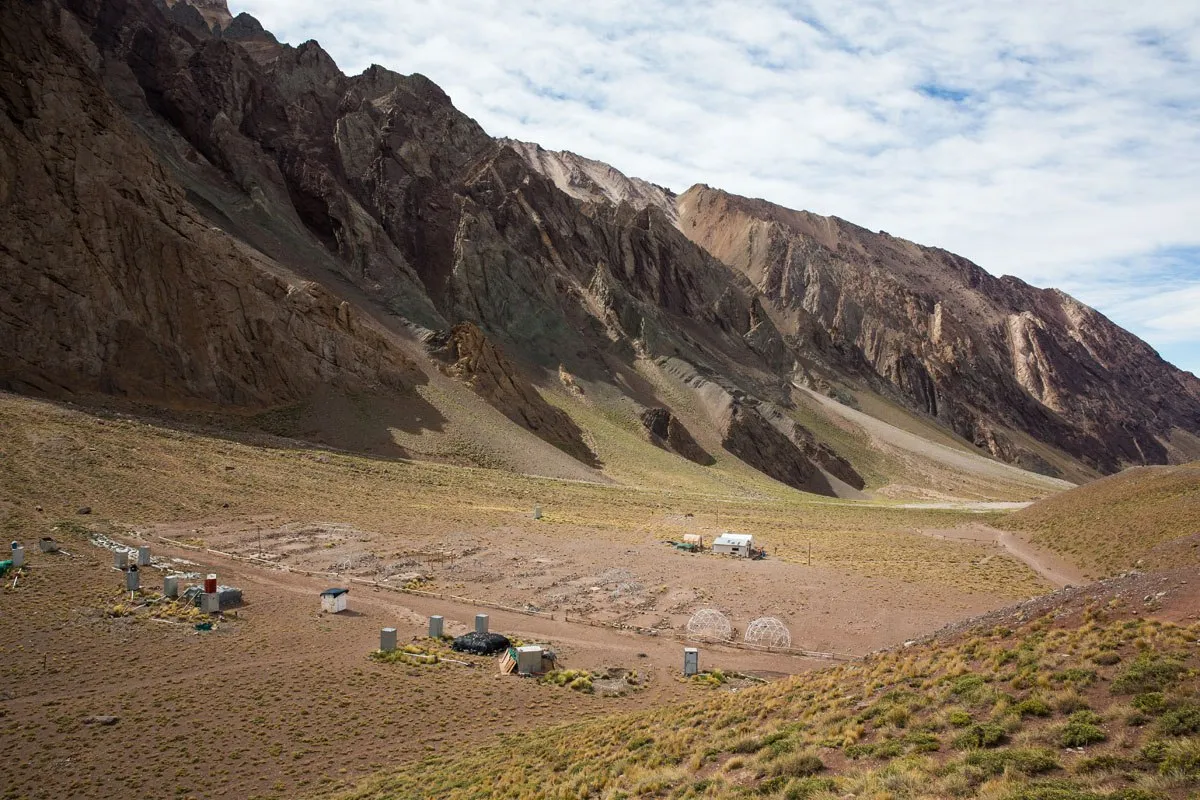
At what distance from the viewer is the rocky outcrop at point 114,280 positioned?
1965 inches

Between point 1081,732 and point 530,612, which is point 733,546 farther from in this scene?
point 1081,732

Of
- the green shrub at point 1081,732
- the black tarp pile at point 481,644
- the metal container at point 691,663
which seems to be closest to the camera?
the green shrub at point 1081,732

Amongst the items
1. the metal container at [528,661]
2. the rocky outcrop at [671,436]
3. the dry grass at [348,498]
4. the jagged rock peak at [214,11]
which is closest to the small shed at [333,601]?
the metal container at [528,661]

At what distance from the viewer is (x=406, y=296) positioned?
83.2m

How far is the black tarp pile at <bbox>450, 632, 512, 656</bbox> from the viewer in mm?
22547

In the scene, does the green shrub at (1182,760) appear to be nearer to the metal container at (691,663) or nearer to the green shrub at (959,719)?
the green shrub at (959,719)

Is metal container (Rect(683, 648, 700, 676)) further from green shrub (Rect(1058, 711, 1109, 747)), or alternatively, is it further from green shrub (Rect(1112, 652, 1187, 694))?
green shrub (Rect(1058, 711, 1109, 747))

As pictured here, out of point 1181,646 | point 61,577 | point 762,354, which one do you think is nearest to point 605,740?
point 1181,646

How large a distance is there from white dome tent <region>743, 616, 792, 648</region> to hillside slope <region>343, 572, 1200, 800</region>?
7.72 meters

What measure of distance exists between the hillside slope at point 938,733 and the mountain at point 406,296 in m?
45.4

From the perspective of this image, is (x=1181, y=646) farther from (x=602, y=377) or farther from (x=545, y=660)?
(x=602, y=377)

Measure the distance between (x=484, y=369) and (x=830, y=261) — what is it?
116 m

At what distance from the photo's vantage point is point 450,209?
10062 centimetres

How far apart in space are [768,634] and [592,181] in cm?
16060
